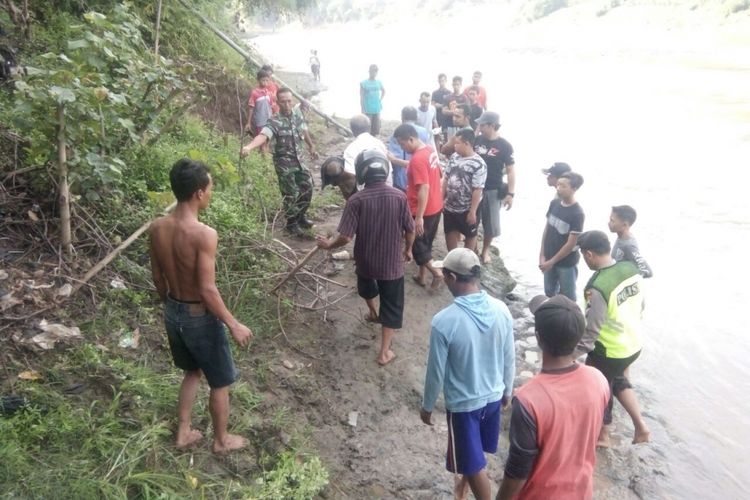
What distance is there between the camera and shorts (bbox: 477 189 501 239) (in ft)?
20.9

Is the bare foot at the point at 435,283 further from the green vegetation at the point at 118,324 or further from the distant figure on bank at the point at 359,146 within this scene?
the green vegetation at the point at 118,324

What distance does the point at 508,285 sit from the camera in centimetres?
674

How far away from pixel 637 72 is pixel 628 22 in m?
16.9

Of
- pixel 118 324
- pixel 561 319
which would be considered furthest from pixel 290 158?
pixel 561 319

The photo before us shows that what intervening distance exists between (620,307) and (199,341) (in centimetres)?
267

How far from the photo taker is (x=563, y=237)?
5.12m

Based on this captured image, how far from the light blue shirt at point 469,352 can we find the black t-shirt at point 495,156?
3.38 m

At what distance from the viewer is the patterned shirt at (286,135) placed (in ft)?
19.4

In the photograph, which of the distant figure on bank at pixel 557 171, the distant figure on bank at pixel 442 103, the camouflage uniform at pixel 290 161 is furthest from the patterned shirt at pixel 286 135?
the distant figure on bank at pixel 442 103

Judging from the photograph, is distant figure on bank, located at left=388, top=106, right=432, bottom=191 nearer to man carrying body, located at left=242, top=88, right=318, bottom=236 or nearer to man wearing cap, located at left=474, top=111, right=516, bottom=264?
man wearing cap, located at left=474, top=111, right=516, bottom=264

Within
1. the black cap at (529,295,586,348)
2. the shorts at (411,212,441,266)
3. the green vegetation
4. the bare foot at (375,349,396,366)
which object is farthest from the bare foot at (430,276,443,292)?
the black cap at (529,295,586,348)

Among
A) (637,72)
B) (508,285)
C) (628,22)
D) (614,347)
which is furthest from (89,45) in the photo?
(628,22)

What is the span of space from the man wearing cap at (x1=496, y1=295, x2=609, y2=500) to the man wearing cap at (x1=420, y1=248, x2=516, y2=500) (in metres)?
0.59

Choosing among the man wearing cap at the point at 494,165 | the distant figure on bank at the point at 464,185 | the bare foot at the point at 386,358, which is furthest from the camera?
the man wearing cap at the point at 494,165
